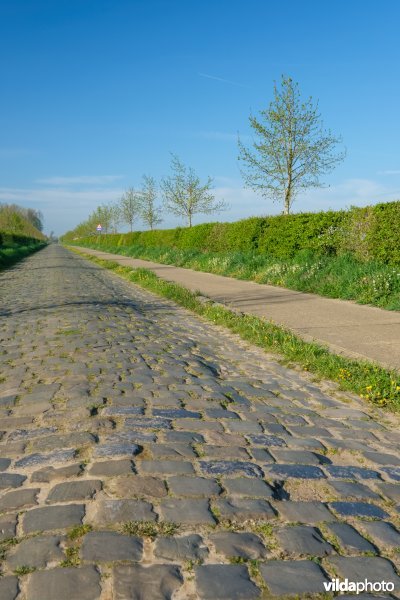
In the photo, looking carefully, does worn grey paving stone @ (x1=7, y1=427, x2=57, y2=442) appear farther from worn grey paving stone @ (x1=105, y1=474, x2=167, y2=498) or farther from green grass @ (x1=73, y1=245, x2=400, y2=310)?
green grass @ (x1=73, y1=245, x2=400, y2=310)

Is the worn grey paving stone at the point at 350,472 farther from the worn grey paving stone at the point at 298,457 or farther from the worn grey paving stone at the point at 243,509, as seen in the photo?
the worn grey paving stone at the point at 243,509

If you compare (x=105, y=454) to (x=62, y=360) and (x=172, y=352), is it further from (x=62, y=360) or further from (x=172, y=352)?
(x=172, y=352)

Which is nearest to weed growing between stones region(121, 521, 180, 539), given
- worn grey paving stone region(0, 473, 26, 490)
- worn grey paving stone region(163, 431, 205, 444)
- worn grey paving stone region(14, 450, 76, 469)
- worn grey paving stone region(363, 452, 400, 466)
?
worn grey paving stone region(0, 473, 26, 490)

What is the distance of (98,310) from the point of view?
10766 mm

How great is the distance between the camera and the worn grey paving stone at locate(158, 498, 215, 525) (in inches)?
102

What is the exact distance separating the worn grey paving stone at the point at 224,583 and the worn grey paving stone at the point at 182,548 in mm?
92

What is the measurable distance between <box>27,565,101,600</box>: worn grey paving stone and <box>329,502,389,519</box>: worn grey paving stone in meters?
1.33

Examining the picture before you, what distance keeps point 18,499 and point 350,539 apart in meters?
1.68

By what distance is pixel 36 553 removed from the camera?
2.26 metres

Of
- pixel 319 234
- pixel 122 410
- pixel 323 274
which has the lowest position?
pixel 122 410

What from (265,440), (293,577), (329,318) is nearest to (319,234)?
(329,318)

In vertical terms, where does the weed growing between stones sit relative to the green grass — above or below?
below

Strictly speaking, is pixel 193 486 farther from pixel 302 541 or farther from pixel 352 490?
pixel 352 490

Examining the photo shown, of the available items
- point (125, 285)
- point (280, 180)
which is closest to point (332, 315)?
point (125, 285)
